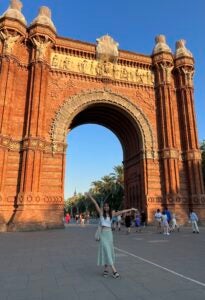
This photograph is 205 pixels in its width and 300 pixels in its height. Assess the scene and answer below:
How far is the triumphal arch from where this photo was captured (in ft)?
65.9

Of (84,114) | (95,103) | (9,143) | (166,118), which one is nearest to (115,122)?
(84,114)

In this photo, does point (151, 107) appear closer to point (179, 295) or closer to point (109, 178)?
point (179, 295)

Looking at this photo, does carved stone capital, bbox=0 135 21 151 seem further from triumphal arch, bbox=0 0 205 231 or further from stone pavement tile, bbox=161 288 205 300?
stone pavement tile, bbox=161 288 205 300

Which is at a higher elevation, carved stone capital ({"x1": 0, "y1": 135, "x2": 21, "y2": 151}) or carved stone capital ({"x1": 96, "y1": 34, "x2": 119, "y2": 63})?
carved stone capital ({"x1": 96, "y1": 34, "x2": 119, "y2": 63})

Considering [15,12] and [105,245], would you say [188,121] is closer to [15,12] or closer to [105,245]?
[15,12]

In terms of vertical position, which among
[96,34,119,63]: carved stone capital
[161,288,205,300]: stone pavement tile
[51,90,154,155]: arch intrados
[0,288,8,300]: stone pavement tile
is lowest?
[0,288,8,300]: stone pavement tile

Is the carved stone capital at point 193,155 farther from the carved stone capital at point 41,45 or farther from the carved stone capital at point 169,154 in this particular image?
the carved stone capital at point 41,45

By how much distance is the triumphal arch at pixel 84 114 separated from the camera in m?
20.1

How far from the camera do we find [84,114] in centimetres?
2794

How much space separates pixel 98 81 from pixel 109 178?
4140 centimetres

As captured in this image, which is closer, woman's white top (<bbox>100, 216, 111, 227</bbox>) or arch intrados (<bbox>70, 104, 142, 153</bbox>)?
woman's white top (<bbox>100, 216, 111, 227</bbox>)

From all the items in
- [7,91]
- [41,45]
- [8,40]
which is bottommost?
[7,91]

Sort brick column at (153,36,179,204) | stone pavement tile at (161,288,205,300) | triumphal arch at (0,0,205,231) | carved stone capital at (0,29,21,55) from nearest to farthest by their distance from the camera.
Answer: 1. stone pavement tile at (161,288,205,300)
2. triumphal arch at (0,0,205,231)
3. carved stone capital at (0,29,21,55)
4. brick column at (153,36,179,204)

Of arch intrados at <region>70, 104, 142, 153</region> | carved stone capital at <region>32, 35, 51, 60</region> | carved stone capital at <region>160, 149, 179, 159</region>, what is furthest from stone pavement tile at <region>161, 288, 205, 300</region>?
carved stone capital at <region>32, 35, 51, 60</region>
